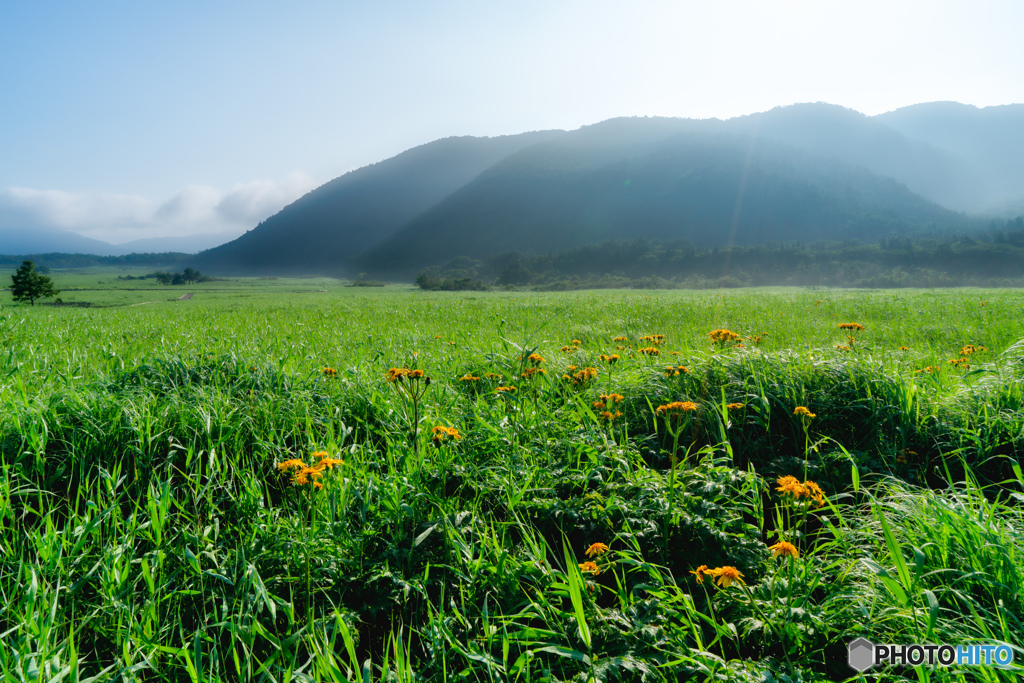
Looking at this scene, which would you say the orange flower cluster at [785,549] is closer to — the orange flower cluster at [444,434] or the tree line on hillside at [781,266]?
the orange flower cluster at [444,434]

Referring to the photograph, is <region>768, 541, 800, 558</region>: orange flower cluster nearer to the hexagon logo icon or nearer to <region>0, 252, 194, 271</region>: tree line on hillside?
the hexagon logo icon

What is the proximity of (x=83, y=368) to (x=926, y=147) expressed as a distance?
738 ft

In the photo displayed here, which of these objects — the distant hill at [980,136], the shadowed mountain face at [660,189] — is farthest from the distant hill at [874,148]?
Answer: the distant hill at [980,136]

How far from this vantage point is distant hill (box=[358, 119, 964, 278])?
10038 cm

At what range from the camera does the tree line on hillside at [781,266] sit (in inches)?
1955

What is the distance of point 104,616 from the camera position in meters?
1.61

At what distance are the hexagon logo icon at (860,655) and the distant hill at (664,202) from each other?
103m

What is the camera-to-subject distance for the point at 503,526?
6.91ft

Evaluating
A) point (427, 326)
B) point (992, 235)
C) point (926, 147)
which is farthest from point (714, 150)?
point (427, 326)

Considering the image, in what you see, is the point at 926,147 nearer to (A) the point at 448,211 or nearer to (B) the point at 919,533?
(A) the point at 448,211

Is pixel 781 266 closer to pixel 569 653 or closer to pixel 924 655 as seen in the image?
pixel 924 655

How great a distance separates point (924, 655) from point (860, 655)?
180mm

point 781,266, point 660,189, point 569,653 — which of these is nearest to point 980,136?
point 660,189

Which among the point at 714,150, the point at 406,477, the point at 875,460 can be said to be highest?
the point at 714,150
